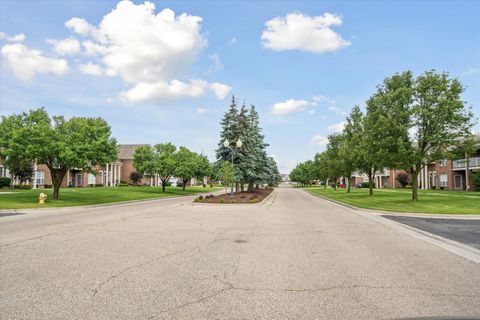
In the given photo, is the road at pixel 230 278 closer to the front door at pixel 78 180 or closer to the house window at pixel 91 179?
the front door at pixel 78 180

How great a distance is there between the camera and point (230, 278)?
19.6 ft

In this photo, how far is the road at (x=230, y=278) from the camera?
449 cm

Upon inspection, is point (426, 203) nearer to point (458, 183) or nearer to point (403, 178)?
point (458, 183)

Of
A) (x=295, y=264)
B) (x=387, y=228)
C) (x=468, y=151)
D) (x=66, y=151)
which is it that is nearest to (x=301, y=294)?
(x=295, y=264)

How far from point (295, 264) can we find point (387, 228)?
7.77 metres

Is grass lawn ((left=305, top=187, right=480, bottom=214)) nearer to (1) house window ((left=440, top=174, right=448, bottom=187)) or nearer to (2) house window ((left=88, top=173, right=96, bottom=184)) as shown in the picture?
(1) house window ((left=440, top=174, right=448, bottom=187))

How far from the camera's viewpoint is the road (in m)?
4.49

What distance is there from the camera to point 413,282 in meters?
5.83

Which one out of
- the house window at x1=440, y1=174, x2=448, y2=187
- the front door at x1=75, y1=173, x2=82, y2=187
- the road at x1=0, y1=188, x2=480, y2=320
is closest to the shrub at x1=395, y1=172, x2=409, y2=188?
the house window at x1=440, y1=174, x2=448, y2=187

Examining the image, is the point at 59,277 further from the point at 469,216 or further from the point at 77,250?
the point at 469,216

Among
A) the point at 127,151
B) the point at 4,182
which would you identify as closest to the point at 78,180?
the point at 4,182

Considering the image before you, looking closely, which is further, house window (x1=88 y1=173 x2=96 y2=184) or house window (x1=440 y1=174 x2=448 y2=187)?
house window (x1=88 y1=173 x2=96 y2=184)

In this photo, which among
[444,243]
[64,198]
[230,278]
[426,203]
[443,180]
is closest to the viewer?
[230,278]

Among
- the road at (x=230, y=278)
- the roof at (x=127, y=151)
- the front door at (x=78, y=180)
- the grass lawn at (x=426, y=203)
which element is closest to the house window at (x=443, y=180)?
the grass lawn at (x=426, y=203)
